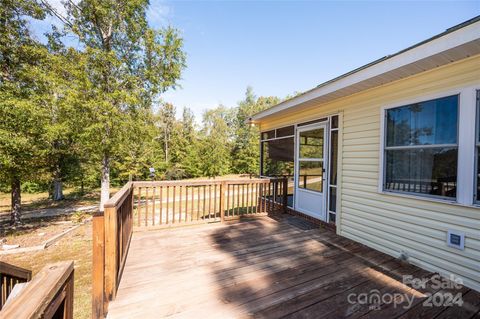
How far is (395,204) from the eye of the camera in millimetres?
3064

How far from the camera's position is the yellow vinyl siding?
2371 millimetres

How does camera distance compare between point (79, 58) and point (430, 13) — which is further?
point (79, 58)

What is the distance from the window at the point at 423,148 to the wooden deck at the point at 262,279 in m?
1.06

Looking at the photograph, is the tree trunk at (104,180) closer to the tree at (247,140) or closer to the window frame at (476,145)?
the window frame at (476,145)

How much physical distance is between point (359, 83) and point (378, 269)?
8.36 feet

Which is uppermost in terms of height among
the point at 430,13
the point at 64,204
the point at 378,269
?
the point at 430,13

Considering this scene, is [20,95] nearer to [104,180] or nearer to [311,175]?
[104,180]

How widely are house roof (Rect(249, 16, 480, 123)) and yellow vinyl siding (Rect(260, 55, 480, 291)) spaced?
0.47ft

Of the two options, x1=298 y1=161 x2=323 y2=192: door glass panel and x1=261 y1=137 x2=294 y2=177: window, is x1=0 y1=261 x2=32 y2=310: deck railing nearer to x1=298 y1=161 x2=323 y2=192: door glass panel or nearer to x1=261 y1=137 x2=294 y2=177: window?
x1=298 y1=161 x2=323 y2=192: door glass panel

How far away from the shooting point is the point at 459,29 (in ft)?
6.86

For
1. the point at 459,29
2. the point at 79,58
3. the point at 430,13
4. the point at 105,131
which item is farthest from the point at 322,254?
the point at 79,58

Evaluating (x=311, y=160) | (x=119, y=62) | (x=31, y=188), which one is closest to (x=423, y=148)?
(x=311, y=160)

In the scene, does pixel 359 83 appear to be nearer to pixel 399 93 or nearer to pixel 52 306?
pixel 399 93

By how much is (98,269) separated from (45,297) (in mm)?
1297
